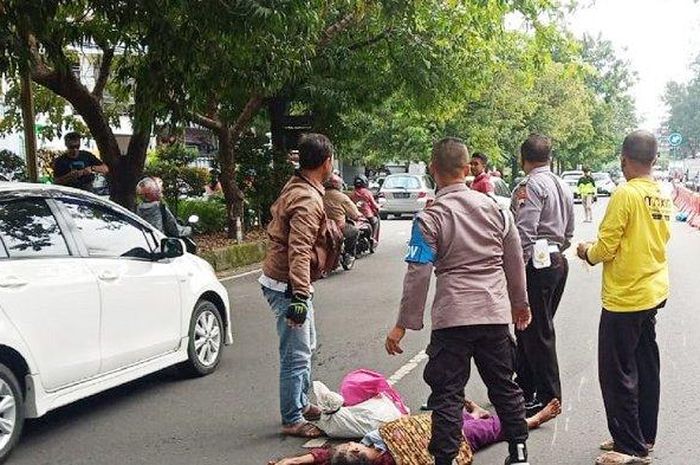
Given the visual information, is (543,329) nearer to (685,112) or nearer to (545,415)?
(545,415)

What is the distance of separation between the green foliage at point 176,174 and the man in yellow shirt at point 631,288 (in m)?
14.2

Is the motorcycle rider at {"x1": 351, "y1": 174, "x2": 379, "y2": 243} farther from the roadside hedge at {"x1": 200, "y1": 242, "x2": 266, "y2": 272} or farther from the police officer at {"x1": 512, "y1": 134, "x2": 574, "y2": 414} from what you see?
the police officer at {"x1": 512, "y1": 134, "x2": 574, "y2": 414}

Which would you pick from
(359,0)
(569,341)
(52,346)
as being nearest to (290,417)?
(52,346)

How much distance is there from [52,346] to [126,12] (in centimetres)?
466

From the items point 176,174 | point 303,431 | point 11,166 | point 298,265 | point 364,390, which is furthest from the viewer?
point 176,174

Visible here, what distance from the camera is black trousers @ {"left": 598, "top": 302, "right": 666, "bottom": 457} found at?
4.40 meters

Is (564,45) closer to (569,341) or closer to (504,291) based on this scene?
(569,341)

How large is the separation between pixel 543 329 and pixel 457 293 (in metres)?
1.41

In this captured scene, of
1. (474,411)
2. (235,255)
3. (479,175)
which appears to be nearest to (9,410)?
(474,411)

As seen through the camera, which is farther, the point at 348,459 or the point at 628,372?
the point at 628,372

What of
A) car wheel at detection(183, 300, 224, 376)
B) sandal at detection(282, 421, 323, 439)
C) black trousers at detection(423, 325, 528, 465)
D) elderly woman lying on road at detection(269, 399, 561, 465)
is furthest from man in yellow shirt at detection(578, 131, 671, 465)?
car wheel at detection(183, 300, 224, 376)

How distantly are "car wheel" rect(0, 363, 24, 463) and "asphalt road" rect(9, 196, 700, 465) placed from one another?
0.16 meters

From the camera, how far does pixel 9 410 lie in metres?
4.70

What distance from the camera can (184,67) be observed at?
9.38 m
